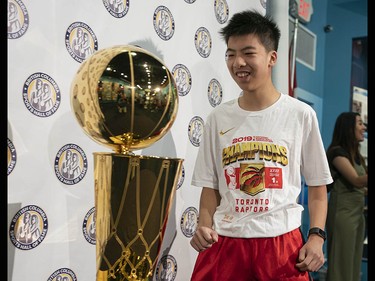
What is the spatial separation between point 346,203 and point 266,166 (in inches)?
71.3

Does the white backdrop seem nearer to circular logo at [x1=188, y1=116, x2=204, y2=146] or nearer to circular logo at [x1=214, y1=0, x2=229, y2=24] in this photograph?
circular logo at [x1=188, y1=116, x2=204, y2=146]

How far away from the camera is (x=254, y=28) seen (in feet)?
3.95

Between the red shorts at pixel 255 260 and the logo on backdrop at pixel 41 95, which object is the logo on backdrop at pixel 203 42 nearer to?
the logo on backdrop at pixel 41 95

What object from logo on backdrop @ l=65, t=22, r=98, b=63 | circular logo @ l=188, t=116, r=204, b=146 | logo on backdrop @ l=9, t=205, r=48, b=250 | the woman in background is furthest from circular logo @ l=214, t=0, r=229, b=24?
the woman in background

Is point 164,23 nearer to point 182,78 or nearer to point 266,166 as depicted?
point 182,78

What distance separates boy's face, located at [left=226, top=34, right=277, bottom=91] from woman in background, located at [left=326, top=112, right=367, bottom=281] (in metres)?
1.72

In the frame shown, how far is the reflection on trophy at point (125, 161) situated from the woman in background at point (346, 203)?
215 cm

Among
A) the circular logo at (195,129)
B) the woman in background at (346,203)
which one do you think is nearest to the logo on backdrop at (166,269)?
the circular logo at (195,129)

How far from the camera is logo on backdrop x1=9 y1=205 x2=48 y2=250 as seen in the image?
1035 millimetres

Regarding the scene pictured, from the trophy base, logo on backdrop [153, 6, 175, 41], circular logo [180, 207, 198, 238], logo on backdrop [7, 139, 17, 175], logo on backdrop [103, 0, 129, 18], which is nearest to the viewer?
the trophy base

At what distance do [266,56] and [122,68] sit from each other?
1.82 feet

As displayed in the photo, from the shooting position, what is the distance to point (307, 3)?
3625 mm

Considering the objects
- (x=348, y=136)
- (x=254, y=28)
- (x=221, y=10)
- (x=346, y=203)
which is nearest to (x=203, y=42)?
(x=221, y=10)
